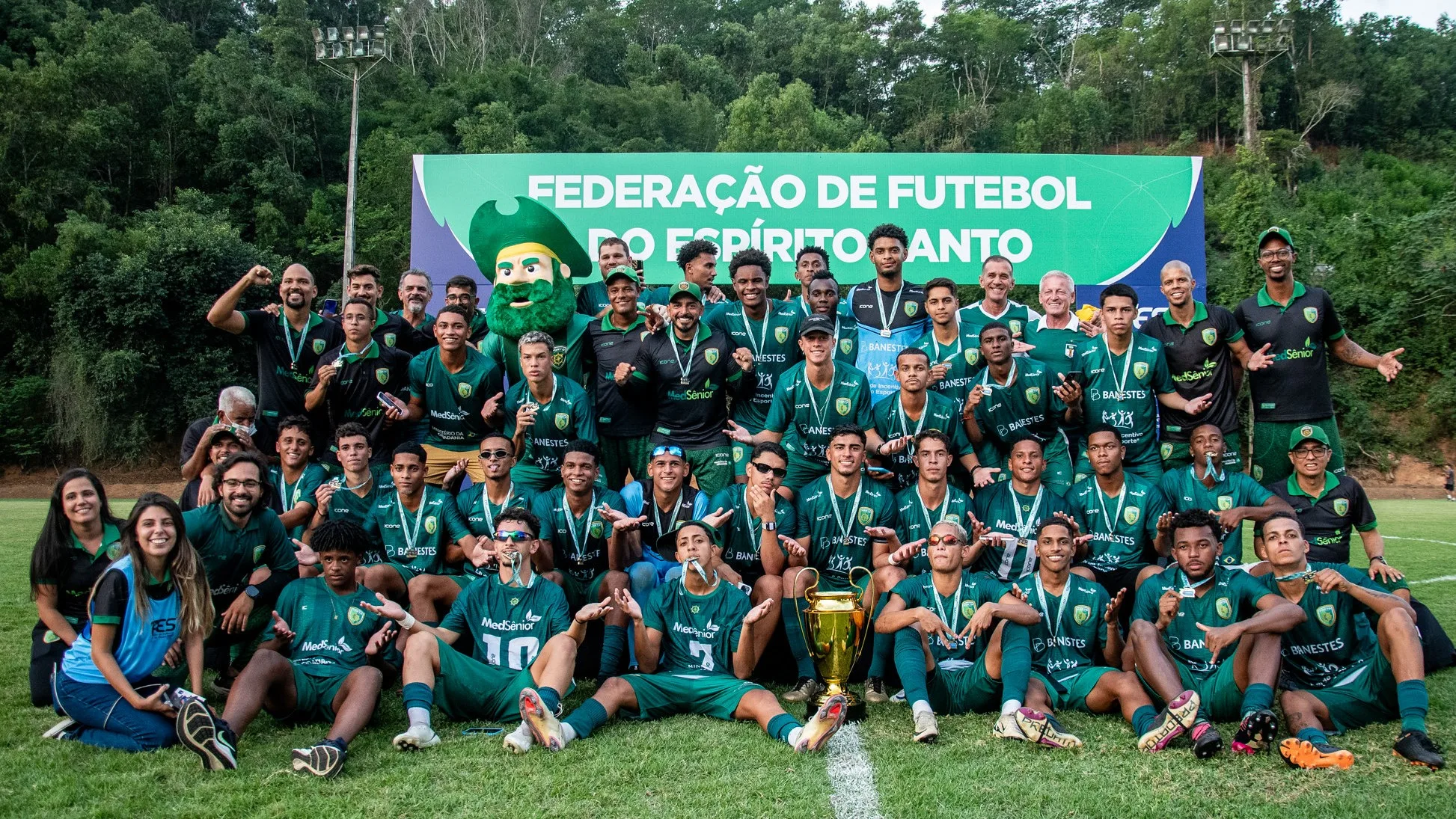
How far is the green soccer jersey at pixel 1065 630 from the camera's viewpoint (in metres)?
5.17

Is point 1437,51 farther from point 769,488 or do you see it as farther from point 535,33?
point 769,488

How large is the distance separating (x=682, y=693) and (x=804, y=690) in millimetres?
744

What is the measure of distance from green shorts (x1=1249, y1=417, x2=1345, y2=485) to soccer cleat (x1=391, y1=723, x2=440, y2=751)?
5.20 metres

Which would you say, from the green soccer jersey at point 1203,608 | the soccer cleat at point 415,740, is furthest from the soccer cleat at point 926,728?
the soccer cleat at point 415,740

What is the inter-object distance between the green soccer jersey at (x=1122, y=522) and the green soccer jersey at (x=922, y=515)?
2.26ft

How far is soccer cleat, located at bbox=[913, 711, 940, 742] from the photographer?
457cm

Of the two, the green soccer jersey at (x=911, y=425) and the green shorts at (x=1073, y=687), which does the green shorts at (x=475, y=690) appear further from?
the green soccer jersey at (x=911, y=425)

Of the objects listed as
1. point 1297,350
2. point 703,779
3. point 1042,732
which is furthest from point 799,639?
point 1297,350

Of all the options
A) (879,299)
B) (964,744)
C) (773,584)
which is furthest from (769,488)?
(879,299)

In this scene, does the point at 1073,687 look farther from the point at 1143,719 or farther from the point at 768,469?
the point at 768,469

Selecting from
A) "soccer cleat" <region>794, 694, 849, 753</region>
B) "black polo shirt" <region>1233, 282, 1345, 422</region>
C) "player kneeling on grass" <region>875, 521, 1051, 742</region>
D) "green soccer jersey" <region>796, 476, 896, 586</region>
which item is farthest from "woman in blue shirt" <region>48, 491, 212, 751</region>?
"black polo shirt" <region>1233, 282, 1345, 422</region>

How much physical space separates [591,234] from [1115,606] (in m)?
9.63

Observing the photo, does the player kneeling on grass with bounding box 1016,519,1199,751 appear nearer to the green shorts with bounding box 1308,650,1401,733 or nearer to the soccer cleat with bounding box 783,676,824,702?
the green shorts with bounding box 1308,650,1401,733

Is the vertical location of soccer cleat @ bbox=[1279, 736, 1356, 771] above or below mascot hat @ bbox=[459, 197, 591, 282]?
below
